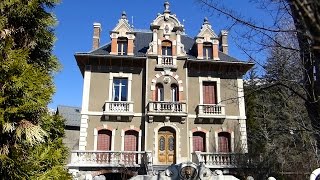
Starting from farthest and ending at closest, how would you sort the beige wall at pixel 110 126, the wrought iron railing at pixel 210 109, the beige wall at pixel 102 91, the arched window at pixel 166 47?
the arched window at pixel 166 47, the wrought iron railing at pixel 210 109, the beige wall at pixel 102 91, the beige wall at pixel 110 126

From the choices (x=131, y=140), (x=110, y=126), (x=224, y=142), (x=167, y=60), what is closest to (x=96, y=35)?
(x=167, y=60)

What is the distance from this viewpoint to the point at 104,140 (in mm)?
19938

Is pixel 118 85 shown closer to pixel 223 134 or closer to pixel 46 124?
pixel 223 134

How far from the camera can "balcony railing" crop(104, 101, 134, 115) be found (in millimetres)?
19875

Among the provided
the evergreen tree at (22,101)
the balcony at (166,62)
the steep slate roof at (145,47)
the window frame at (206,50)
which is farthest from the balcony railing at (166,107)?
the evergreen tree at (22,101)

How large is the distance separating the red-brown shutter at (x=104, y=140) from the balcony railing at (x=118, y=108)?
1195 mm

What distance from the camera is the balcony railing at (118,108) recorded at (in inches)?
782

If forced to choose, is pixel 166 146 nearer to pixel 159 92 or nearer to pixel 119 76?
pixel 159 92

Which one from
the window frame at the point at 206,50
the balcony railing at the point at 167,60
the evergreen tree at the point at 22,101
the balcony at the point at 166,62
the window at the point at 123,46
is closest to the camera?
the evergreen tree at the point at 22,101

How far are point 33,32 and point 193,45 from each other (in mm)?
16827

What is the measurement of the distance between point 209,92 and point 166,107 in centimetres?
323

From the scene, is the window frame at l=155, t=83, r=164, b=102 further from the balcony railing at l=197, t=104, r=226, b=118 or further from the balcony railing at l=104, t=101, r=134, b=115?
the balcony railing at l=197, t=104, r=226, b=118

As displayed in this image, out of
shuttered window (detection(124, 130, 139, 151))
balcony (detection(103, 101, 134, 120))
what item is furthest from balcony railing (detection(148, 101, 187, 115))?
shuttered window (detection(124, 130, 139, 151))

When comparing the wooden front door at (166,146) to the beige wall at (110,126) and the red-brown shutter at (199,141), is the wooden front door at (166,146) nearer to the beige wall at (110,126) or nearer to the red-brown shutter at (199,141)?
the red-brown shutter at (199,141)
